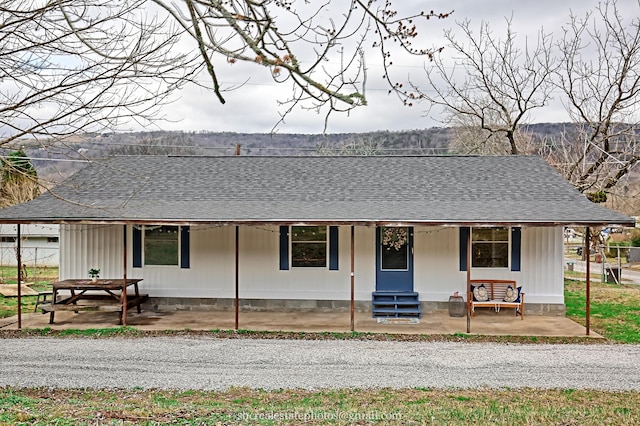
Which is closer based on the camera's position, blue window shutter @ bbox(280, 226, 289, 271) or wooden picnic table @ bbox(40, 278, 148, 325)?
wooden picnic table @ bbox(40, 278, 148, 325)

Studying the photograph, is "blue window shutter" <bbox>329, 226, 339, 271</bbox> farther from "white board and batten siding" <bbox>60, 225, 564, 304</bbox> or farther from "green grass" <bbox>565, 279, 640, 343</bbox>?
"green grass" <bbox>565, 279, 640, 343</bbox>

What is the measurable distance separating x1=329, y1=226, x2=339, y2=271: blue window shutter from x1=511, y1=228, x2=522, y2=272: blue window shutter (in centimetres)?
419

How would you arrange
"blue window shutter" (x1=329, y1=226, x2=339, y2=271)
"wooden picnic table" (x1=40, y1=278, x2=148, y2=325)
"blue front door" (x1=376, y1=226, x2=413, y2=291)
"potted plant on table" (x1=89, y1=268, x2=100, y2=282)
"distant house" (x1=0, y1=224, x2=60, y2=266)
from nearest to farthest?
"wooden picnic table" (x1=40, y1=278, x2=148, y2=325) → "potted plant on table" (x1=89, y1=268, x2=100, y2=282) → "blue front door" (x1=376, y1=226, x2=413, y2=291) → "blue window shutter" (x1=329, y1=226, x2=339, y2=271) → "distant house" (x1=0, y1=224, x2=60, y2=266)

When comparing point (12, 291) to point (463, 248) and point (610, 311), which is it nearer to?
point (463, 248)

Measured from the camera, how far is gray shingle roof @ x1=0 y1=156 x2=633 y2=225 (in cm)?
1168

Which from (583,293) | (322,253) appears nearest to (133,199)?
(322,253)

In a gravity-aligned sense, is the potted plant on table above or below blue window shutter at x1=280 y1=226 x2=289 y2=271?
below

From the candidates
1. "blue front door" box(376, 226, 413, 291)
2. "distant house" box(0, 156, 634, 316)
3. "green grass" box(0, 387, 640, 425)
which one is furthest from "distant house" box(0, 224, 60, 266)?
"green grass" box(0, 387, 640, 425)

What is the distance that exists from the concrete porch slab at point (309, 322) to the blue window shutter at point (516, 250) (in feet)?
3.70

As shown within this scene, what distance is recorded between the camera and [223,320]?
1267 cm

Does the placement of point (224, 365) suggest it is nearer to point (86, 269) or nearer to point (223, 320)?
point (223, 320)

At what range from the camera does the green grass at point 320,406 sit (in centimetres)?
609

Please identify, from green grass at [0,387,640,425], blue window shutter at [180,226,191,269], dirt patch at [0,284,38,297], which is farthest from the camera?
dirt patch at [0,284,38,297]

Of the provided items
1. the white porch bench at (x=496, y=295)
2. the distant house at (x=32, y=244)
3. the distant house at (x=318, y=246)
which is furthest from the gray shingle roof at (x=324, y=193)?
the distant house at (x=32, y=244)
